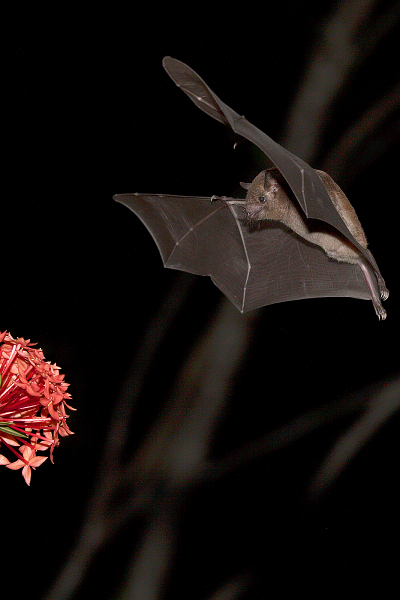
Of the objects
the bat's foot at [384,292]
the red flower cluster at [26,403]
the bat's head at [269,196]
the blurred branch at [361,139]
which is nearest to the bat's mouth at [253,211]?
the bat's head at [269,196]

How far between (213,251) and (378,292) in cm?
85

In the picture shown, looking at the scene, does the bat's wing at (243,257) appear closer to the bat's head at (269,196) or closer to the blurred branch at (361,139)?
the bat's head at (269,196)

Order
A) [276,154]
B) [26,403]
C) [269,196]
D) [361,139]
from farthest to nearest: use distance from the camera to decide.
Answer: [361,139]
[269,196]
[276,154]
[26,403]

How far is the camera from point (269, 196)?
2.28 meters

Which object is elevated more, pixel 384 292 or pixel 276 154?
pixel 276 154

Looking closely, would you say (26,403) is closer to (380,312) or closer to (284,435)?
(380,312)

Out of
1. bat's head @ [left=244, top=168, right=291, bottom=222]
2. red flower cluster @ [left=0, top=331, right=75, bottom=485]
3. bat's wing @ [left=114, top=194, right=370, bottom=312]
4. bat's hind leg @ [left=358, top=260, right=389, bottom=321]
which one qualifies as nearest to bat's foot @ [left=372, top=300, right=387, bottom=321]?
bat's hind leg @ [left=358, top=260, right=389, bottom=321]

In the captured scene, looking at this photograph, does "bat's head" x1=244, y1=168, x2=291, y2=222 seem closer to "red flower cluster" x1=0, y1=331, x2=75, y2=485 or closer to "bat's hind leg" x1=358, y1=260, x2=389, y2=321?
"bat's hind leg" x1=358, y1=260, x2=389, y2=321

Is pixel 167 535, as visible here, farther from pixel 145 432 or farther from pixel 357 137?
pixel 357 137

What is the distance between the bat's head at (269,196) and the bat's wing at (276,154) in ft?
1.17

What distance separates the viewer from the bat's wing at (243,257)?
102 inches

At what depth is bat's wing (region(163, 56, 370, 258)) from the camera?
1643 mm

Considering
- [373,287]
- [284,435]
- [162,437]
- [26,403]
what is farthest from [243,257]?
[162,437]

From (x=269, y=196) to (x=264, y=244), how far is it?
57 centimetres
